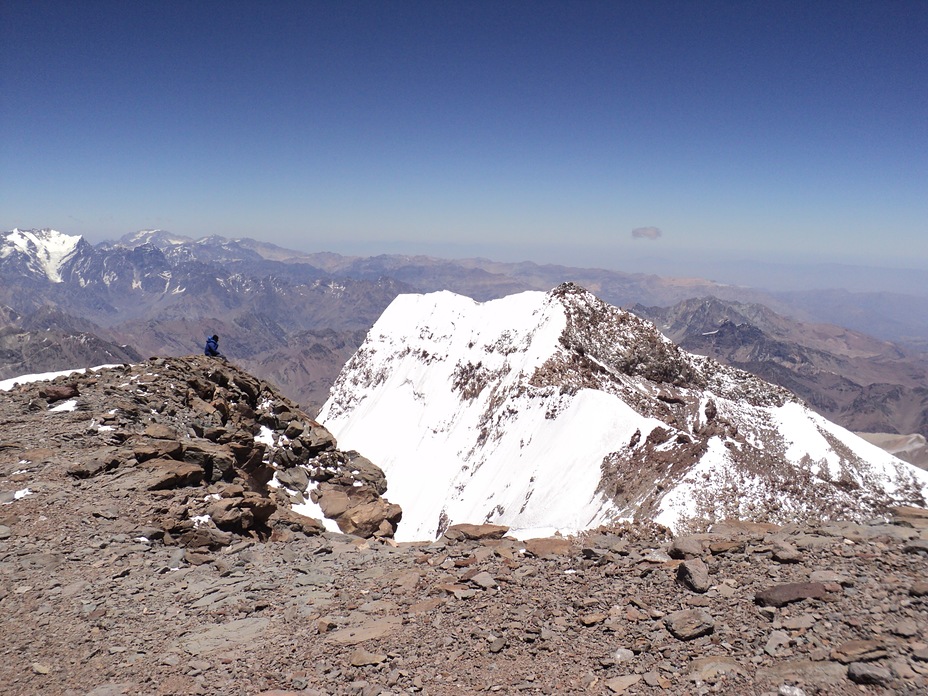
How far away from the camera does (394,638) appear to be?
9.86m

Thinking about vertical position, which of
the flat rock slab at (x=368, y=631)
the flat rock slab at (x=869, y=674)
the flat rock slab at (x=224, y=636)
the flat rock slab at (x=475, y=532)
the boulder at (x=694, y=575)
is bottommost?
the flat rock slab at (x=475, y=532)

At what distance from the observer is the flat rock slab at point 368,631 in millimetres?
9898

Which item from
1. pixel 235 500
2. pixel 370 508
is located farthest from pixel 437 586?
pixel 370 508

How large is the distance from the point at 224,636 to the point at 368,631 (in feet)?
10.3

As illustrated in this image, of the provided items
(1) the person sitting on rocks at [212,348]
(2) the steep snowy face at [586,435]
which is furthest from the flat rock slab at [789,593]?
(1) the person sitting on rocks at [212,348]

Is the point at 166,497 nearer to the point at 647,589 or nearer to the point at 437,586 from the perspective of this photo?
the point at 437,586

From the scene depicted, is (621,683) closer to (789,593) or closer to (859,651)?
(859,651)

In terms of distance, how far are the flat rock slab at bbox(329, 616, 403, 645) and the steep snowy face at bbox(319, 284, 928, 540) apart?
9.78 metres

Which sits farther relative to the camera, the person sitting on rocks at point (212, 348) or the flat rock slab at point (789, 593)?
the person sitting on rocks at point (212, 348)

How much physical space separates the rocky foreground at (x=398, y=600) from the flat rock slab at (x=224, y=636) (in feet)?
0.14

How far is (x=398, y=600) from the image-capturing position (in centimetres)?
1167

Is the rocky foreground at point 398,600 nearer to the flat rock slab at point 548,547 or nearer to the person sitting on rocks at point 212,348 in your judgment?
the flat rock slab at point 548,547

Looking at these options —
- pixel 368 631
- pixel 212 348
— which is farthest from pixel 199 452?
pixel 212 348

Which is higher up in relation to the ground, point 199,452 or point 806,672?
point 806,672
